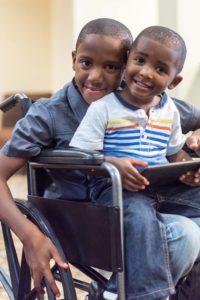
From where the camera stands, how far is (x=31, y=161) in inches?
52.2

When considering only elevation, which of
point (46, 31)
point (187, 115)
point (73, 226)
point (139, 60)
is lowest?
point (46, 31)

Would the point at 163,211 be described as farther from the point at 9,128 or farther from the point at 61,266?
the point at 9,128

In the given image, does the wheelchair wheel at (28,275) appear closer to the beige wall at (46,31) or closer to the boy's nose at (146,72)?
the boy's nose at (146,72)

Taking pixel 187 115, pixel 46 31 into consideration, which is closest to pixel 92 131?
pixel 187 115

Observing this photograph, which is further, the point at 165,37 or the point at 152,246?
the point at 165,37

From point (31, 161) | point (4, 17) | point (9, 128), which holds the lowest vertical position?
point (9, 128)

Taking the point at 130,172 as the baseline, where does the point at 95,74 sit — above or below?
above

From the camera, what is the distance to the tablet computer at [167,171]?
3.81 feet

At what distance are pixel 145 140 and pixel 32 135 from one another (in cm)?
29

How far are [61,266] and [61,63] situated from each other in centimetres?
446

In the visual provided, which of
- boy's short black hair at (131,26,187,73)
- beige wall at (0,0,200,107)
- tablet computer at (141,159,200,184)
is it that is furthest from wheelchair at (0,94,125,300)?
beige wall at (0,0,200,107)

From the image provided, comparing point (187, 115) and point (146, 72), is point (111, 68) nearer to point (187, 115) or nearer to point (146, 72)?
point (146, 72)

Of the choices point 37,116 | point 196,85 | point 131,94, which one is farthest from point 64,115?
point 196,85

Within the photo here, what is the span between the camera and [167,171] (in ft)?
3.97
